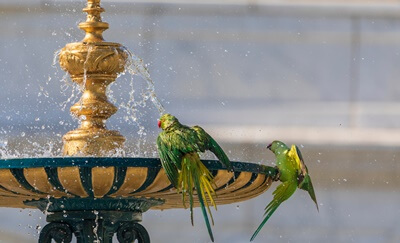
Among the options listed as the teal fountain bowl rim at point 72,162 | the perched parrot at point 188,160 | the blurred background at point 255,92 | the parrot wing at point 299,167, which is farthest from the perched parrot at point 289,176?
the blurred background at point 255,92

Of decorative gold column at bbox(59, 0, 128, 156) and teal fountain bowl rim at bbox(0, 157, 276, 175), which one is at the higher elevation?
decorative gold column at bbox(59, 0, 128, 156)

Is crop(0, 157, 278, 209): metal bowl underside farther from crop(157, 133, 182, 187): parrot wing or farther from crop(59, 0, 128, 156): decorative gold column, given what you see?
crop(59, 0, 128, 156): decorative gold column

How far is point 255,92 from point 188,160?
8.83 ft

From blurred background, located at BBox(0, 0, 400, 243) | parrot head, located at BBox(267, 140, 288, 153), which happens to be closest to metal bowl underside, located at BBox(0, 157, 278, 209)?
parrot head, located at BBox(267, 140, 288, 153)

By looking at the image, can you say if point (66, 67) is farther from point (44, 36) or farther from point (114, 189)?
point (44, 36)

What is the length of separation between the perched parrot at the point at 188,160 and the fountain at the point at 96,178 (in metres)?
0.02

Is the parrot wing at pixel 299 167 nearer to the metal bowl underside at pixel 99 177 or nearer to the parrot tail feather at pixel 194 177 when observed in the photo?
the metal bowl underside at pixel 99 177

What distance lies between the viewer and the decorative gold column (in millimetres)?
2723

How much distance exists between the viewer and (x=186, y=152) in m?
2.43

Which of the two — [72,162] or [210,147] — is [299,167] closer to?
[210,147]

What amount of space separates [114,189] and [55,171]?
0.12 metres

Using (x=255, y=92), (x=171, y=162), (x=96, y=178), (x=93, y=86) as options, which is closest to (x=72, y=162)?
(x=96, y=178)

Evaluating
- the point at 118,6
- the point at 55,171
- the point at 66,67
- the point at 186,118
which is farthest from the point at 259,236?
the point at 55,171

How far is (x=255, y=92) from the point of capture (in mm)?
5102
